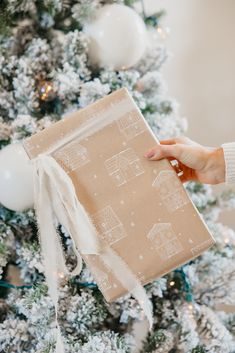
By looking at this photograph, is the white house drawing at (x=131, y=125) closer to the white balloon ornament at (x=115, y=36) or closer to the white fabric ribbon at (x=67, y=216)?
the white fabric ribbon at (x=67, y=216)

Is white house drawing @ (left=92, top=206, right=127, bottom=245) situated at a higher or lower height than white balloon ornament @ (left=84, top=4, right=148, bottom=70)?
lower

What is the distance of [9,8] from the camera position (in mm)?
1100

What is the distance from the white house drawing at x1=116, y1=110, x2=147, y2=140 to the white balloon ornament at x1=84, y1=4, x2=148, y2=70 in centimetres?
31

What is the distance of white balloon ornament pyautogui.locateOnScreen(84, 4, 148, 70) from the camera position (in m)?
1.09

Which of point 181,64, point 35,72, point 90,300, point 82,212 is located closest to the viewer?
point 82,212

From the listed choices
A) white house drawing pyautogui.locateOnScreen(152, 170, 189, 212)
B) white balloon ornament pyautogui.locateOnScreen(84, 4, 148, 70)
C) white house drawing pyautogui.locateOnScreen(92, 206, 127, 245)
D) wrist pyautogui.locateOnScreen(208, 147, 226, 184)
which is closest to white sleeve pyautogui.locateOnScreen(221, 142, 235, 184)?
wrist pyautogui.locateOnScreen(208, 147, 226, 184)

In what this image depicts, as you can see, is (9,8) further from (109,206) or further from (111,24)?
(109,206)

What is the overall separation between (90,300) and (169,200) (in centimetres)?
32

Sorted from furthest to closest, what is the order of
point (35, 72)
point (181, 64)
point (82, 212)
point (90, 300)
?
point (181, 64) < point (35, 72) < point (90, 300) < point (82, 212)

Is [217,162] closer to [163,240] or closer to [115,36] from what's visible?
[163,240]

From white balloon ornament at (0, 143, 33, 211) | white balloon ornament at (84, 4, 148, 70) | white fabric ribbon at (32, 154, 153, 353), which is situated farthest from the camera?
white balloon ornament at (84, 4, 148, 70)

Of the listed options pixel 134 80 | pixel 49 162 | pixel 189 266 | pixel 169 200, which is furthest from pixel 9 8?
pixel 189 266

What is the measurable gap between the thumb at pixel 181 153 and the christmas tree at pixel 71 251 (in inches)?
10.0

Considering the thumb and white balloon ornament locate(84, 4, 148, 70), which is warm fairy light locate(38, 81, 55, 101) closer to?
white balloon ornament locate(84, 4, 148, 70)
